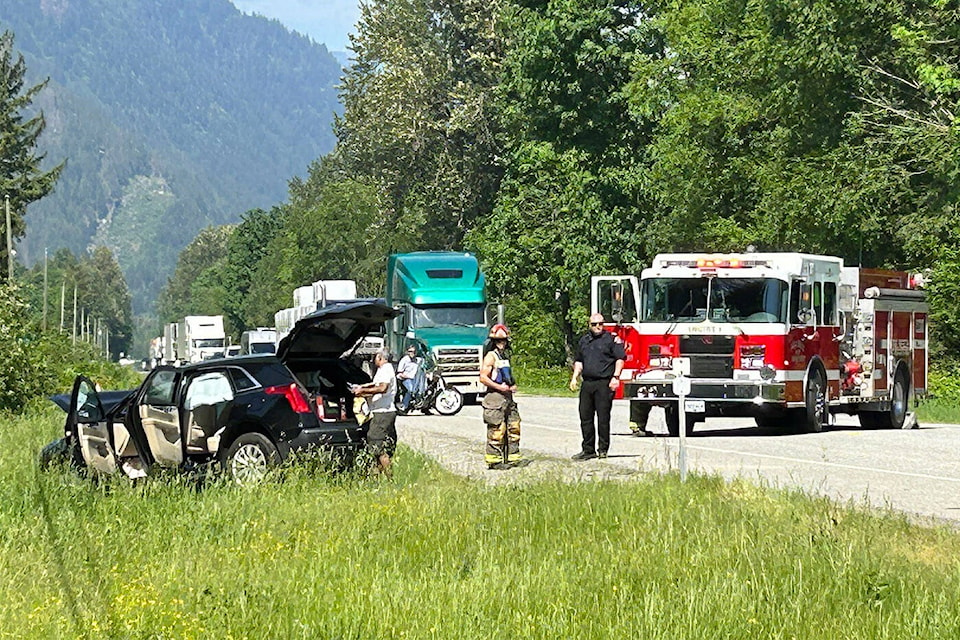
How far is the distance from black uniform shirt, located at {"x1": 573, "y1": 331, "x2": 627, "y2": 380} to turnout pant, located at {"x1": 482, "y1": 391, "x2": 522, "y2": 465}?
1389 millimetres

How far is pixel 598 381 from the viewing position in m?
22.4

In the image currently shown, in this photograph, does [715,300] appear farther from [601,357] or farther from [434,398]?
[434,398]

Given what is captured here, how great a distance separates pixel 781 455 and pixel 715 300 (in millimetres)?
5526

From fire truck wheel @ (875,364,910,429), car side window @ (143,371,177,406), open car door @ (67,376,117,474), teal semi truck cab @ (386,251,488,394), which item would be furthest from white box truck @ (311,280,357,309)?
car side window @ (143,371,177,406)

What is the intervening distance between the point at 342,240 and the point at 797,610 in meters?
88.4

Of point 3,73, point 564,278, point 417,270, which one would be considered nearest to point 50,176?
point 3,73

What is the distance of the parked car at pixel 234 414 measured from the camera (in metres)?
17.4

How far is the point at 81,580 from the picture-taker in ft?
35.4

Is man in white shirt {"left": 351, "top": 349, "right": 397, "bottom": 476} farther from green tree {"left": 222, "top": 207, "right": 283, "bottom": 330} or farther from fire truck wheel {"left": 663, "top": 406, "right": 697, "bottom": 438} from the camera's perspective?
green tree {"left": 222, "top": 207, "right": 283, "bottom": 330}

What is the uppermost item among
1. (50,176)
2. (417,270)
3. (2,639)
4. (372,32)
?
(372,32)

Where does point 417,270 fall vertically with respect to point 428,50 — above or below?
below

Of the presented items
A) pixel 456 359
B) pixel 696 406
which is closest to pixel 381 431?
pixel 696 406

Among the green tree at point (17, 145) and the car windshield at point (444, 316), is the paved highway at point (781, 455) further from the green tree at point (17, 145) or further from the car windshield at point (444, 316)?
the green tree at point (17, 145)

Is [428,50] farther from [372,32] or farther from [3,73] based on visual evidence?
[3,73]
